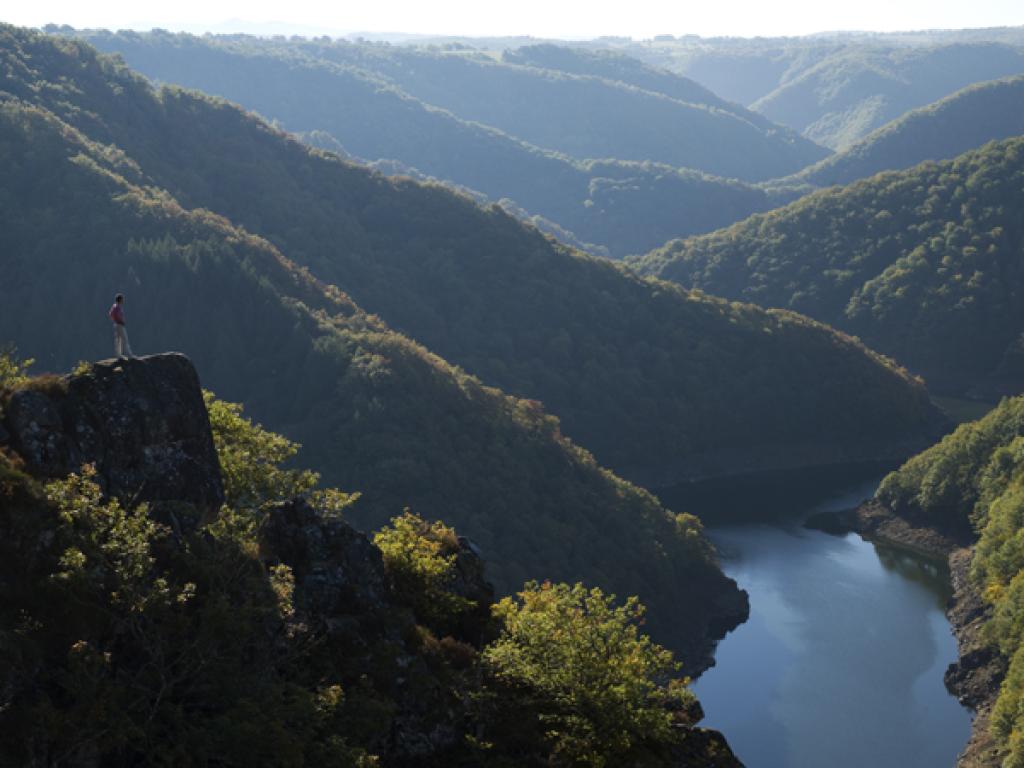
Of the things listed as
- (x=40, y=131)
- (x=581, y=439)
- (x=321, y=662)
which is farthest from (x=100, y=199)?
(x=321, y=662)

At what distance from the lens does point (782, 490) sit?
568 feet

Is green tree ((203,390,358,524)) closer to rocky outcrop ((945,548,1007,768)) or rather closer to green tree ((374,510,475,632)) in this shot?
green tree ((374,510,475,632))

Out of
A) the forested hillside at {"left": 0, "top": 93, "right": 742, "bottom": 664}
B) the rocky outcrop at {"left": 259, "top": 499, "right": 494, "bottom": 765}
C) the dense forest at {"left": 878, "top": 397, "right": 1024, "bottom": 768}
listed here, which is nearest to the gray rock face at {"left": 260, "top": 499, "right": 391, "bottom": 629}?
the rocky outcrop at {"left": 259, "top": 499, "right": 494, "bottom": 765}

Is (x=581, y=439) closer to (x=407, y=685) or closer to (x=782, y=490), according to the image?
(x=782, y=490)

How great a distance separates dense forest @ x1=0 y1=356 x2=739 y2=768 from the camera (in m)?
30.2

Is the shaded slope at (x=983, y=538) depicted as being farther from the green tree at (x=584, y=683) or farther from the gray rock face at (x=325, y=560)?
the gray rock face at (x=325, y=560)

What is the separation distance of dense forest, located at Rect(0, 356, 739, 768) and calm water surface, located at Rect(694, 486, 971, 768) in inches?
2123

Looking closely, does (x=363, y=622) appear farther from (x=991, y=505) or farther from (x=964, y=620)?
(x=991, y=505)

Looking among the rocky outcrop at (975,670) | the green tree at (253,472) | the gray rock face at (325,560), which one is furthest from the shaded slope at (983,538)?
the gray rock face at (325,560)

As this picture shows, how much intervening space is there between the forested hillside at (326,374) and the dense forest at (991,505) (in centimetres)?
2537

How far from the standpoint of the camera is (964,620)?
114m

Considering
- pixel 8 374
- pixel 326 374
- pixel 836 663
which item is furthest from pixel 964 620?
pixel 8 374

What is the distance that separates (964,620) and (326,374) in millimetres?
77776

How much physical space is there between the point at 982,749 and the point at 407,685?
65598 millimetres
